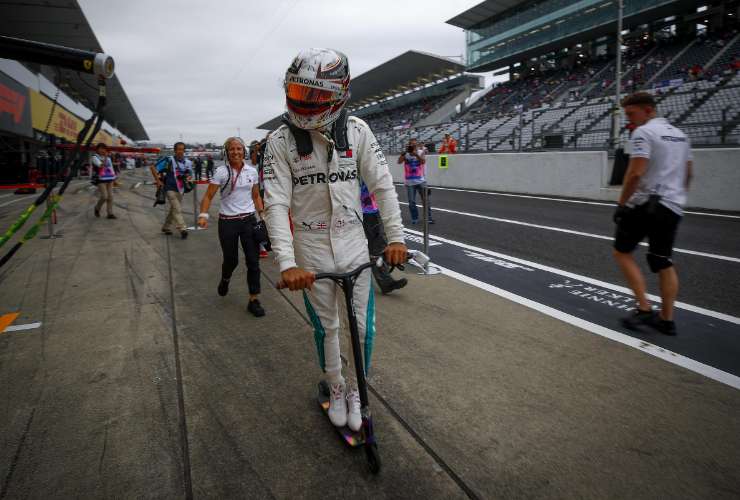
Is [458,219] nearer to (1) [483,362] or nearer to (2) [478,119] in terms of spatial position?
(1) [483,362]

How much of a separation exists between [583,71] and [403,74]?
65.2 feet

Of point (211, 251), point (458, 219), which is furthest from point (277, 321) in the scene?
point (458, 219)

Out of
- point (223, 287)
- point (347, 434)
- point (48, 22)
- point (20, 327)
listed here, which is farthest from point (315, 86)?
point (48, 22)

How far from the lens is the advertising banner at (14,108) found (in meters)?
18.8

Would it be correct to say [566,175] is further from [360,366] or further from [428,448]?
[360,366]

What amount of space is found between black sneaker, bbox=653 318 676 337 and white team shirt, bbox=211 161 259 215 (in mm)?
4339

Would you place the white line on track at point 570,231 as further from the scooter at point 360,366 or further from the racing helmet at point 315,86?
the racing helmet at point 315,86

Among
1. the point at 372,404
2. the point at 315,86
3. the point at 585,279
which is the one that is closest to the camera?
the point at 315,86

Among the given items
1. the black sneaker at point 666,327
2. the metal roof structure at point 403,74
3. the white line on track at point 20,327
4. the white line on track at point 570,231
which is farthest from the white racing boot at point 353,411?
the metal roof structure at point 403,74

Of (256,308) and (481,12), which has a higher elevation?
(481,12)

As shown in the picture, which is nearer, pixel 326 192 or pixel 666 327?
pixel 326 192

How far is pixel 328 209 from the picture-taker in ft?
7.73

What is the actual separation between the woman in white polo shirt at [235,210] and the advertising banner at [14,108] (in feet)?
67.0

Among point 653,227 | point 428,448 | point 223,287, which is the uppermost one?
point 653,227
